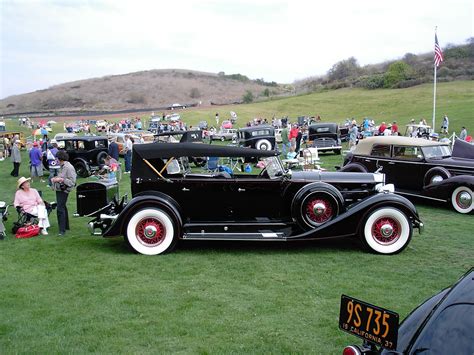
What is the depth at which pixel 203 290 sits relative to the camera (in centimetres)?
650

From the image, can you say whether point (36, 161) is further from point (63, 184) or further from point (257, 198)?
point (257, 198)

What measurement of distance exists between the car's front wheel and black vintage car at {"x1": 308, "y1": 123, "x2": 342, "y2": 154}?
58.2 ft

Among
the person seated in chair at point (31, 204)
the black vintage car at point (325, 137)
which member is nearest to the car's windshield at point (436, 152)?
the person seated in chair at point (31, 204)

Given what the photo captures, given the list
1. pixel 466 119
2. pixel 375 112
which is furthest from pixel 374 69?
pixel 466 119

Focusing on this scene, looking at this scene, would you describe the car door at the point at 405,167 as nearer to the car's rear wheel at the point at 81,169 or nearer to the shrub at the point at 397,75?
the car's rear wheel at the point at 81,169

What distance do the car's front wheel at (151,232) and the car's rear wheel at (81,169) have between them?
12.4 m

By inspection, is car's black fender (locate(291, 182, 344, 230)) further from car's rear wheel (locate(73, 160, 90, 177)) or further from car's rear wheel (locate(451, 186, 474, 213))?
car's rear wheel (locate(73, 160, 90, 177))

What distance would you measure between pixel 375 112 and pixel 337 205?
44.9 m

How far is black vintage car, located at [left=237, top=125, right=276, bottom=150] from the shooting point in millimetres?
26750

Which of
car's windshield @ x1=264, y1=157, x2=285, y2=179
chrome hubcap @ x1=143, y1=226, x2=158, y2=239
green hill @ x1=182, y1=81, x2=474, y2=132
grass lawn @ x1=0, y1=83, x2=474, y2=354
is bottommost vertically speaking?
grass lawn @ x1=0, y1=83, x2=474, y2=354

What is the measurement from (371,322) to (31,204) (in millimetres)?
8455

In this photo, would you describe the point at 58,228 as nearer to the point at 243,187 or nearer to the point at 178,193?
the point at 178,193

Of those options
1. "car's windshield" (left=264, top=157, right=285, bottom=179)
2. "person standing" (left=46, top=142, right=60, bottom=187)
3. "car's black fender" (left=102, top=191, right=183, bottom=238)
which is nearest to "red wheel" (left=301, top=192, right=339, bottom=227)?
"car's windshield" (left=264, top=157, right=285, bottom=179)

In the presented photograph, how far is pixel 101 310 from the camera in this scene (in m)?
5.83
